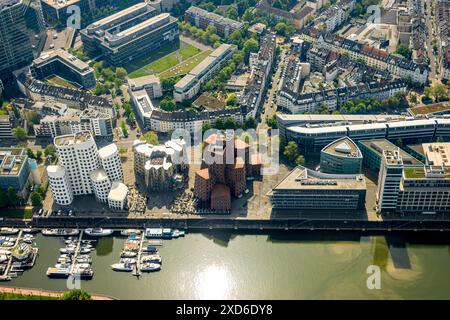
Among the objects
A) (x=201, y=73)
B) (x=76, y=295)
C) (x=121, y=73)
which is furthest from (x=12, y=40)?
(x=76, y=295)

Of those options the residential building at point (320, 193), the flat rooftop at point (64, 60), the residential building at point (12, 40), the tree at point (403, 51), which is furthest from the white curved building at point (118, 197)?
the tree at point (403, 51)

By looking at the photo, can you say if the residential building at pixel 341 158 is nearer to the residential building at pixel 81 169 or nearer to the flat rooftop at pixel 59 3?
the residential building at pixel 81 169

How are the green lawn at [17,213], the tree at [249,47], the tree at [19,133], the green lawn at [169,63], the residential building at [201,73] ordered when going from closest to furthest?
1. the green lawn at [17,213]
2. the tree at [19,133]
3. the residential building at [201,73]
4. the green lawn at [169,63]
5. the tree at [249,47]

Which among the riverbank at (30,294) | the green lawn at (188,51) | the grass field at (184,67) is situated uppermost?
the green lawn at (188,51)

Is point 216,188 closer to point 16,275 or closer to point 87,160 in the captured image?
point 87,160

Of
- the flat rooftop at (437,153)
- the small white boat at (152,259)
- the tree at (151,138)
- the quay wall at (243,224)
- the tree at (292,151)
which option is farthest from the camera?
the tree at (151,138)

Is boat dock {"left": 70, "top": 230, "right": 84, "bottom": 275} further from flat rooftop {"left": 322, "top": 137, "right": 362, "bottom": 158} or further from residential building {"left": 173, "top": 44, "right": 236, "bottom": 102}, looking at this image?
flat rooftop {"left": 322, "top": 137, "right": 362, "bottom": 158}

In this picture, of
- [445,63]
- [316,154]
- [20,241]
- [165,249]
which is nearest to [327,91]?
[316,154]
